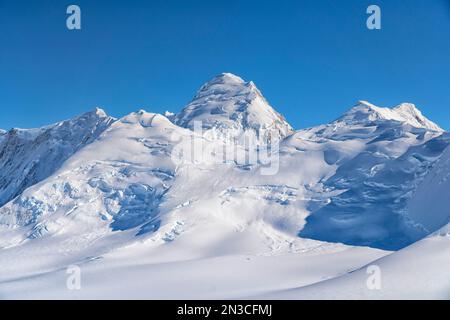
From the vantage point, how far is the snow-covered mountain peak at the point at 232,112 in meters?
79.2

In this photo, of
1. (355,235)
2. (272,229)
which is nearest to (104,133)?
(272,229)

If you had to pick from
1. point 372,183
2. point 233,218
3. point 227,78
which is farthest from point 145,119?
point 227,78

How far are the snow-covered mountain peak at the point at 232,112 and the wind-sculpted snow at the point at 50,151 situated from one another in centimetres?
1484

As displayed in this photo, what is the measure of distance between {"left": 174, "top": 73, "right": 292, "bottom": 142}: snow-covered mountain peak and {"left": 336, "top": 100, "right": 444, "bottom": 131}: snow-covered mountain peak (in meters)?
13.5

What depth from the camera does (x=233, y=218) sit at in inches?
1756

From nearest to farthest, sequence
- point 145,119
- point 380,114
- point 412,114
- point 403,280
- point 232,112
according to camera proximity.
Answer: point 403,280 → point 145,119 → point 380,114 → point 232,112 → point 412,114

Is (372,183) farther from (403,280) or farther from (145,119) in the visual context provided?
(145,119)

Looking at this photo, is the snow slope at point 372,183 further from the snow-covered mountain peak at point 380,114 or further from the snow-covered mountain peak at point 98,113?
the snow-covered mountain peak at point 98,113

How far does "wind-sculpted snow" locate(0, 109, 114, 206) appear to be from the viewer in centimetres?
7744

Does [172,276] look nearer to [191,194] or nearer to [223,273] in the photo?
[223,273]

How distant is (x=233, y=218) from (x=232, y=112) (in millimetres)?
40620

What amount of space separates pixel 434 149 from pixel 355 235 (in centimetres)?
1473

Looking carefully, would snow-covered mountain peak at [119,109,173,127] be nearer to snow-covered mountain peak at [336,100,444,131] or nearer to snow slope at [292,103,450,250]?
snow slope at [292,103,450,250]

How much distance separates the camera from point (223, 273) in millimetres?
31328
